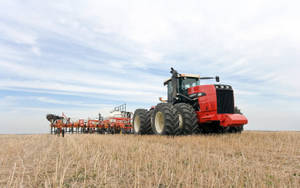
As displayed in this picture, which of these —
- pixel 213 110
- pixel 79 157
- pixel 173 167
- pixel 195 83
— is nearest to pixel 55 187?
pixel 173 167

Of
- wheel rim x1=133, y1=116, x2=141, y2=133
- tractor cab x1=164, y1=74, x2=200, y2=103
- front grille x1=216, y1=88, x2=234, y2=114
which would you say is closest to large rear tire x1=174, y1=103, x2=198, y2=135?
front grille x1=216, y1=88, x2=234, y2=114

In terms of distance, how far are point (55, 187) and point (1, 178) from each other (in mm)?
1231

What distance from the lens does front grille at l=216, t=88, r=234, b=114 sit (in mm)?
8305

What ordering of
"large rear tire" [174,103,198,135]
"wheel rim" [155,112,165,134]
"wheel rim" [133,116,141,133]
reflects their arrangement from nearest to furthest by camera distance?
"large rear tire" [174,103,198,135] < "wheel rim" [155,112,165,134] < "wheel rim" [133,116,141,133]

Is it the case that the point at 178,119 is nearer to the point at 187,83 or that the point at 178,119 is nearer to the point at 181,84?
the point at 181,84

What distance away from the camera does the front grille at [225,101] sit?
8.30 meters

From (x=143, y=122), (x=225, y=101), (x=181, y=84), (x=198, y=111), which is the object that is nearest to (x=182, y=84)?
(x=181, y=84)

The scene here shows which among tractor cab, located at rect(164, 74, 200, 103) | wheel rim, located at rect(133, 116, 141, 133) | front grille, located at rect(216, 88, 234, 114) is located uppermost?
tractor cab, located at rect(164, 74, 200, 103)

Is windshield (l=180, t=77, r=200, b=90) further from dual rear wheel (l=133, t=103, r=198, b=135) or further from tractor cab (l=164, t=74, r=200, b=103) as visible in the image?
dual rear wheel (l=133, t=103, r=198, b=135)

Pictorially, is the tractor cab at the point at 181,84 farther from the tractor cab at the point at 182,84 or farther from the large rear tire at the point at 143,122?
the large rear tire at the point at 143,122

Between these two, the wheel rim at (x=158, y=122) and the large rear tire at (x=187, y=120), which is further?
the wheel rim at (x=158, y=122)

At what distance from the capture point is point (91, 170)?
3.17 metres

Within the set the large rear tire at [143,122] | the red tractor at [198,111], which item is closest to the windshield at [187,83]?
the red tractor at [198,111]

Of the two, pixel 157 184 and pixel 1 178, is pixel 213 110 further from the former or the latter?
pixel 1 178
